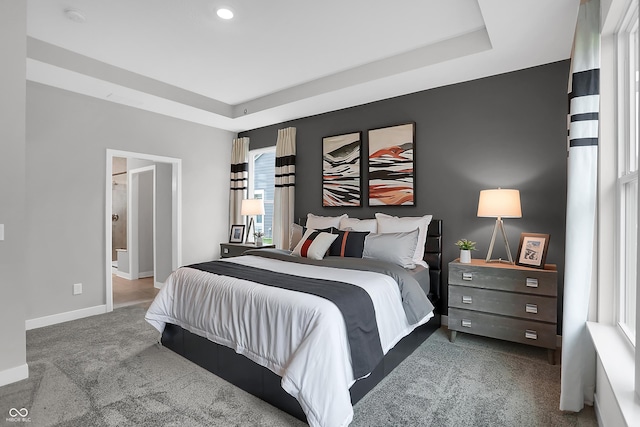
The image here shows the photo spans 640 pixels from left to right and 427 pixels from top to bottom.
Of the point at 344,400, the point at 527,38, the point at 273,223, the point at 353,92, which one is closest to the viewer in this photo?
the point at 344,400

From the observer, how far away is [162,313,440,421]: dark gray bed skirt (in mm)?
2033

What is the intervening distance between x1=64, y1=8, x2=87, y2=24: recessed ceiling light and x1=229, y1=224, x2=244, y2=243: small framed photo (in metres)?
3.11

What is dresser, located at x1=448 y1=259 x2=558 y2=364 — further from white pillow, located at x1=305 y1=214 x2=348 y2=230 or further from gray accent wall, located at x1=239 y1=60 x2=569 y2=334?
white pillow, located at x1=305 y1=214 x2=348 y2=230

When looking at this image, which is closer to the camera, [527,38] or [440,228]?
[527,38]

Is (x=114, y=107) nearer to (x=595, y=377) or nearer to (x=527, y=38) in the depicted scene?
(x=527, y=38)

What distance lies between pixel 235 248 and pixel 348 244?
210 cm

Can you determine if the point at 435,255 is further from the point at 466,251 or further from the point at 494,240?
Answer: the point at 494,240

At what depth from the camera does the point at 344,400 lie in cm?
176

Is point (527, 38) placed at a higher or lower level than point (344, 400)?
higher

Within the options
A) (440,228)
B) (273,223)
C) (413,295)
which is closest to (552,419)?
(413,295)

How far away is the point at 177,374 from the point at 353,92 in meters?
3.17

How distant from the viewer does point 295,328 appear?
6.30ft

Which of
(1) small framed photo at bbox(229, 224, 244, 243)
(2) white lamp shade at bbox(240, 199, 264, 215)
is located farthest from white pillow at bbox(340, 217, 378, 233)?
(1) small framed photo at bbox(229, 224, 244, 243)

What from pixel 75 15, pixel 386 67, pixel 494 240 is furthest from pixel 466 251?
pixel 75 15
